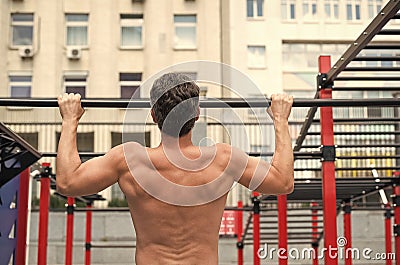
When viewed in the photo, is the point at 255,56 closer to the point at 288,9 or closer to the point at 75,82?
the point at 288,9

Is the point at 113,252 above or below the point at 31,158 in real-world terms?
below

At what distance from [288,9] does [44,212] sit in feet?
53.9

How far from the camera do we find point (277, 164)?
2.76 metres

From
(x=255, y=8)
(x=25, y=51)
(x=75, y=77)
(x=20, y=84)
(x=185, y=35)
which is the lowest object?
(x=20, y=84)

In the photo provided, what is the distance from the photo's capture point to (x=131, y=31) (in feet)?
70.7

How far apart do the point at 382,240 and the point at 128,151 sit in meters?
12.4

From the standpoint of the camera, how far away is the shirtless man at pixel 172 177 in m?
2.65

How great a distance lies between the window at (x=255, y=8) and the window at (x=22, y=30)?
21.4 ft

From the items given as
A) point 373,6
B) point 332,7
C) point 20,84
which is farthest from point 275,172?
point 373,6

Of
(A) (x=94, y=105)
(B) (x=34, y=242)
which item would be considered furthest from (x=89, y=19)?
(A) (x=94, y=105)

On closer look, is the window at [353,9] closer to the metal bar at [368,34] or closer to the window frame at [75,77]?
the window frame at [75,77]

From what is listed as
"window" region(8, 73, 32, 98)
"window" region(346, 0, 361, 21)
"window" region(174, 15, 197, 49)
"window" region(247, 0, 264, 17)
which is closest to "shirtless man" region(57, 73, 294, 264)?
"window" region(8, 73, 32, 98)

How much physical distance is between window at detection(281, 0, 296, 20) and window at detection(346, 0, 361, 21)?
1.80 m

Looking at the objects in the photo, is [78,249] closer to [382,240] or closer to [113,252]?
[113,252]
